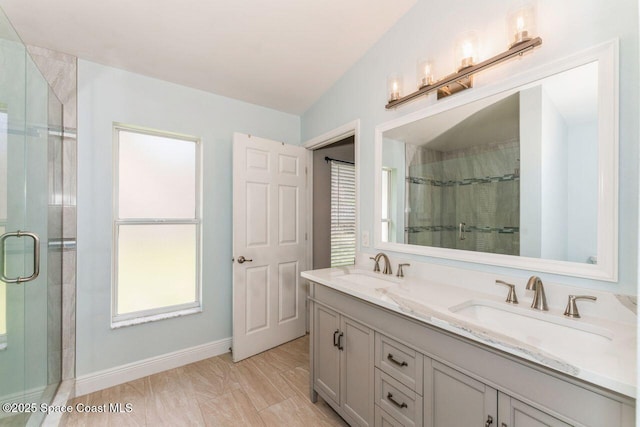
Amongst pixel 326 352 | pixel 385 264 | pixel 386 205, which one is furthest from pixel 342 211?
pixel 326 352

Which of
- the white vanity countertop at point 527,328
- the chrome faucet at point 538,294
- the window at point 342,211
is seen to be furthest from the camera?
the window at point 342,211

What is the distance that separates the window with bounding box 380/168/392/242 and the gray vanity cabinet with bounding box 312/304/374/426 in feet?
2.28

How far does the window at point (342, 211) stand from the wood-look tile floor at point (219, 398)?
56.2 inches

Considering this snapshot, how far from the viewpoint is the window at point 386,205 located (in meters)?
2.02

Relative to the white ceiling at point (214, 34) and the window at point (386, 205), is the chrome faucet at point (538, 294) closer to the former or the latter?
the window at point (386, 205)

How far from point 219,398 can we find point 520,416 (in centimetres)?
183

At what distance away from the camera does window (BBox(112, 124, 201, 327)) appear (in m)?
2.19

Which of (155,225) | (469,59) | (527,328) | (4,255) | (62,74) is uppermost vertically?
(62,74)

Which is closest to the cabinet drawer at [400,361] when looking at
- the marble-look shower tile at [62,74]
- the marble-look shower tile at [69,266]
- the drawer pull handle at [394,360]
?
the drawer pull handle at [394,360]

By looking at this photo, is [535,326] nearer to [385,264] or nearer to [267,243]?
[385,264]

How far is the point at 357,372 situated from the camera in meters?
Result: 1.53

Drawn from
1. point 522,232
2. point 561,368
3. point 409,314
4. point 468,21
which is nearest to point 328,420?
point 409,314

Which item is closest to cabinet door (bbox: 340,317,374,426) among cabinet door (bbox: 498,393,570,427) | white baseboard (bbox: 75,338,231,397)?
cabinet door (bbox: 498,393,570,427)

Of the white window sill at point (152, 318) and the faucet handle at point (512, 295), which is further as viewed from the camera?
the white window sill at point (152, 318)
